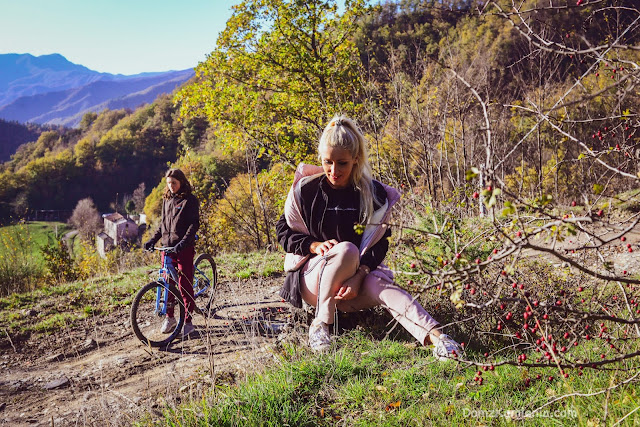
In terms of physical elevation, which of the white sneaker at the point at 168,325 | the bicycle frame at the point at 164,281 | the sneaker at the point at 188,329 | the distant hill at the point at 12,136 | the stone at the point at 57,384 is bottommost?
the stone at the point at 57,384

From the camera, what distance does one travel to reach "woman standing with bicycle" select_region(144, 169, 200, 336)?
4418mm

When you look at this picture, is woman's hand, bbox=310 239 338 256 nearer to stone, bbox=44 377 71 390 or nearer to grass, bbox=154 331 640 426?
grass, bbox=154 331 640 426

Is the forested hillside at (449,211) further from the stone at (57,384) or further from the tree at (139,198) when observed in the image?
the tree at (139,198)

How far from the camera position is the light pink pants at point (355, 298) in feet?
8.86

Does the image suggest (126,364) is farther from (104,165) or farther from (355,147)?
(104,165)

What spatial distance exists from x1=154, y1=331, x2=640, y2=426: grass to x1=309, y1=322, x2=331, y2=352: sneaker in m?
0.13

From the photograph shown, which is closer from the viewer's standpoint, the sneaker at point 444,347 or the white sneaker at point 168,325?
the sneaker at point 444,347

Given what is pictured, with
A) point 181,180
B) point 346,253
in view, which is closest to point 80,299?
point 181,180

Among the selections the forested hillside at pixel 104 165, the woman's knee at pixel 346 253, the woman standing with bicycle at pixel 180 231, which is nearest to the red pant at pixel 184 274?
the woman standing with bicycle at pixel 180 231

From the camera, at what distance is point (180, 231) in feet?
14.8

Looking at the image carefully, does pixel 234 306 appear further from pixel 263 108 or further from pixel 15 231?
pixel 15 231

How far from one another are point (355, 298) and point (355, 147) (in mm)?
1153

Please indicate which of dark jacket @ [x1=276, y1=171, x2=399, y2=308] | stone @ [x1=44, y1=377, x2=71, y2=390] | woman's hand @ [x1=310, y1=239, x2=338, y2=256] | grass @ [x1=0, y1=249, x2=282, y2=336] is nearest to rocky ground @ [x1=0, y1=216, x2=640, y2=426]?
stone @ [x1=44, y1=377, x2=71, y2=390]

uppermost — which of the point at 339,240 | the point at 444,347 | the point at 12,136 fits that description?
the point at 12,136
